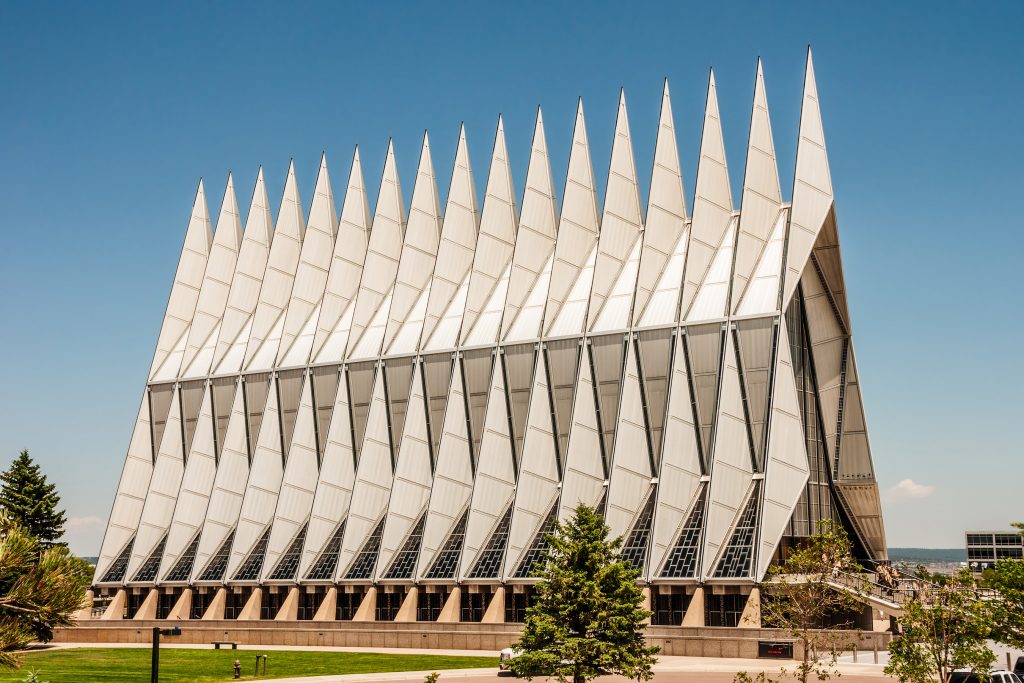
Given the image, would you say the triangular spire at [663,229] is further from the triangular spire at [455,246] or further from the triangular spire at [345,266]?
the triangular spire at [345,266]

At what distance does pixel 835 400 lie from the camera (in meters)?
60.1

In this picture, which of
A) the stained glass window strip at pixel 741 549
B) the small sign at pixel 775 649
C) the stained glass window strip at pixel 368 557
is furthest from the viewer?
the stained glass window strip at pixel 368 557

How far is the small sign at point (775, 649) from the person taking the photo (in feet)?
143

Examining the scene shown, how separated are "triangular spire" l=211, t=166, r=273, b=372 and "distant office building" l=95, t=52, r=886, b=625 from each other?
0.52ft

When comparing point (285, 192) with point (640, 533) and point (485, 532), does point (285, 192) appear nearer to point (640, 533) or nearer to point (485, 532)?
point (485, 532)

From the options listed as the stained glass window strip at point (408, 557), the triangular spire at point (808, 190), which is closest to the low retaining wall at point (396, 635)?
the stained glass window strip at point (408, 557)

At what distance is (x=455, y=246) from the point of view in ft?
214

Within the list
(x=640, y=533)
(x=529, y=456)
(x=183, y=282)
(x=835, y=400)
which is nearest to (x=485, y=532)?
(x=529, y=456)

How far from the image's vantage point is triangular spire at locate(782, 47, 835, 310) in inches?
2077

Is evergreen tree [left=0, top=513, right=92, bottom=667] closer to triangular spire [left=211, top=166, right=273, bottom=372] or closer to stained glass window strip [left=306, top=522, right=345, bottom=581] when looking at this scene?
stained glass window strip [left=306, top=522, right=345, bottom=581]

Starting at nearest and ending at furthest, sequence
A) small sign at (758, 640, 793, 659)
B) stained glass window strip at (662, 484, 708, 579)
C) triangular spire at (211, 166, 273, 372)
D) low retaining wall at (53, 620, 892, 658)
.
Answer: small sign at (758, 640, 793, 659), low retaining wall at (53, 620, 892, 658), stained glass window strip at (662, 484, 708, 579), triangular spire at (211, 166, 273, 372)

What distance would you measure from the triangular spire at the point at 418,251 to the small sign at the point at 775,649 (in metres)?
28.1

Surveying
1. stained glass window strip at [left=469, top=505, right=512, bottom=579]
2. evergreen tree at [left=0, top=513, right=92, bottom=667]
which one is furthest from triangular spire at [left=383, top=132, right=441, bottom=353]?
evergreen tree at [left=0, top=513, right=92, bottom=667]

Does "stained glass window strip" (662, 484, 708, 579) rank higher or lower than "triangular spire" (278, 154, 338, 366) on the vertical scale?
lower
